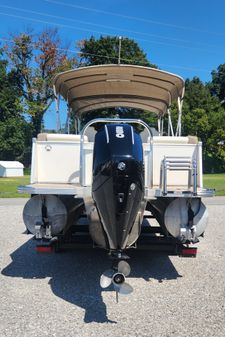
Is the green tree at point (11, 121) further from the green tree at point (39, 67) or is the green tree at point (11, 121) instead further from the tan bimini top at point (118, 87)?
the tan bimini top at point (118, 87)

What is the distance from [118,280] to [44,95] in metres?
47.8

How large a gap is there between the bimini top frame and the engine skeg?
2778 millimetres

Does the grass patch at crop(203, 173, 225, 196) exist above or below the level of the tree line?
below

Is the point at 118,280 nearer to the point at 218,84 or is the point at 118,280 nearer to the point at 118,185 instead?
the point at 118,185

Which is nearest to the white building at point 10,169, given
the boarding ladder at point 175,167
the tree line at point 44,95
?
the tree line at point 44,95

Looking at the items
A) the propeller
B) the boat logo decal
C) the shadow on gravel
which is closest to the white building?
the shadow on gravel

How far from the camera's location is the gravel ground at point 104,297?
4.00 metres

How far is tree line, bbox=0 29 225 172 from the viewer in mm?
47656

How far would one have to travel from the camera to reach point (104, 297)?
16.1ft

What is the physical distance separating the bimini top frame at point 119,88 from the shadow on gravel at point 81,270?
98.5 inches

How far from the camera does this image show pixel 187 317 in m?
4.27

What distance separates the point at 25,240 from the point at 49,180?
105 inches

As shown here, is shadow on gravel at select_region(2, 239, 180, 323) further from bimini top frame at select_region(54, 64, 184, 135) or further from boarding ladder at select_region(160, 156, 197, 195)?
bimini top frame at select_region(54, 64, 184, 135)

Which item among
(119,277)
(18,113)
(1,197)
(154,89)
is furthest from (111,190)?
(18,113)
